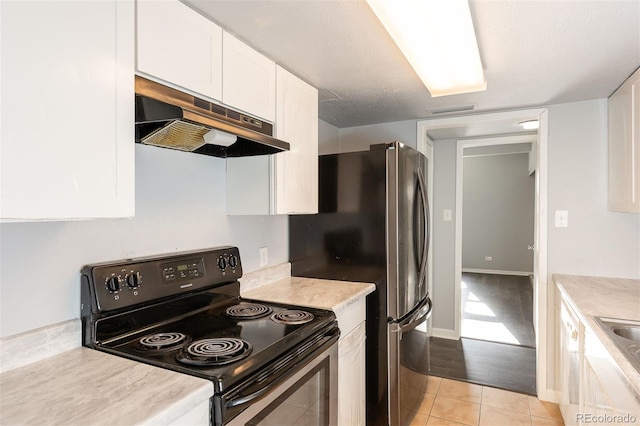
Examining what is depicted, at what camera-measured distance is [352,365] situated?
1874 mm

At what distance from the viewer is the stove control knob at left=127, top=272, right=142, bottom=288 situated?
1.32m

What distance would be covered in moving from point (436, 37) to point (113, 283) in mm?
1523

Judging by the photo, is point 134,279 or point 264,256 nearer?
point 134,279

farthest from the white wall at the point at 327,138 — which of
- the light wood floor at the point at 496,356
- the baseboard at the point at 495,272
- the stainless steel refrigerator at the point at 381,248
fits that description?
the baseboard at the point at 495,272

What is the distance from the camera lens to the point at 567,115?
100 inches

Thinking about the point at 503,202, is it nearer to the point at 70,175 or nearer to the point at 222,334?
the point at 222,334

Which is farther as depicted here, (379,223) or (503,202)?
(503,202)

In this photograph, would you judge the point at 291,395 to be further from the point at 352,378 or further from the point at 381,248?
the point at 381,248

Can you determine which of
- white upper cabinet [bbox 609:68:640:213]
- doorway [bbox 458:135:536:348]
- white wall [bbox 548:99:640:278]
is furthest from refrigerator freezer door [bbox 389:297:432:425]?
doorway [bbox 458:135:536:348]

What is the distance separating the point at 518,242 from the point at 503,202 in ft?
2.60

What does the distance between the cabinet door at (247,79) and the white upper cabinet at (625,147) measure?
6.20ft

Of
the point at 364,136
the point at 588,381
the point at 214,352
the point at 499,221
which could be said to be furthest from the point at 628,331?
the point at 499,221

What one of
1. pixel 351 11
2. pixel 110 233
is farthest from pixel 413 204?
pixel 110 233

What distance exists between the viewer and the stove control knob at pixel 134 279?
1322 mm
